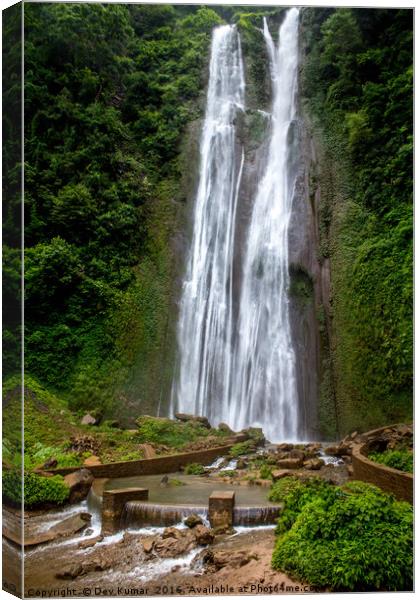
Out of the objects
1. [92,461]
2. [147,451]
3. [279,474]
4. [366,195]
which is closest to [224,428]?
[147,451]

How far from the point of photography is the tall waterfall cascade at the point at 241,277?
32.7 ft

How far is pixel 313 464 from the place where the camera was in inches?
316

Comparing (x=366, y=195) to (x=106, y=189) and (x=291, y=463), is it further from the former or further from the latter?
(x=106, y=189)

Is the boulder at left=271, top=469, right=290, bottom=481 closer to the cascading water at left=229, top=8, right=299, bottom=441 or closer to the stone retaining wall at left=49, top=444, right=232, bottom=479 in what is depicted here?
the stone retaining wall at left=49, top=444, right=232, bottom=479

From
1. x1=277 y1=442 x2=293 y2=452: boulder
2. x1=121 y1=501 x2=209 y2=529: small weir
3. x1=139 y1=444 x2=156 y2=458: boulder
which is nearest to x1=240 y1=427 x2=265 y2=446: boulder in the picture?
x1=277 y1=442 x2=293 y2=452: boulder

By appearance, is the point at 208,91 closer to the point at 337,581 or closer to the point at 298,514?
the point at 298,514

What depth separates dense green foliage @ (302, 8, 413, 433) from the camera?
25.4 ft

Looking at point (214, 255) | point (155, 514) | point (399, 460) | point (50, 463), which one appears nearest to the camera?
point (155, 514)

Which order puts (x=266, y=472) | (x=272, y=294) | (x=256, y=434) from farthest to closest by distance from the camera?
(x=272, y=294)
(x=256, y=434)
(x=266, y=472)

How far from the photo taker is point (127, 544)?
656cm

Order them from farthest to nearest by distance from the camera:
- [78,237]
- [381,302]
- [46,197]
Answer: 1. [78,237]
2. [46,197]
3. [381,302]

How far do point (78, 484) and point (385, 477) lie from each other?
4007mm

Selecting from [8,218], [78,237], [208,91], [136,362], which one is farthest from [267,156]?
[8,218]

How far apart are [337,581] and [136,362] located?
17.8 feet
